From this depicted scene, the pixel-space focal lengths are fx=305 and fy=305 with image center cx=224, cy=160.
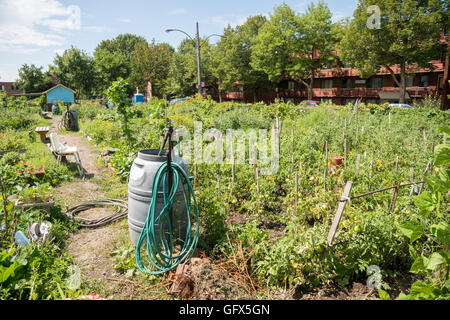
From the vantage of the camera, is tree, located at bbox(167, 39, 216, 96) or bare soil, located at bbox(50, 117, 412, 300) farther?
tree, located at bbox(167, 39, 216, 96)

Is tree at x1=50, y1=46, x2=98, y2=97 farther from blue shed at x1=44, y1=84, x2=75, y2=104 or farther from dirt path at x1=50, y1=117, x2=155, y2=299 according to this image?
dirt path at x1=50, y1=117, x2=155, y2=299

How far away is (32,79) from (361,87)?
48516 mm

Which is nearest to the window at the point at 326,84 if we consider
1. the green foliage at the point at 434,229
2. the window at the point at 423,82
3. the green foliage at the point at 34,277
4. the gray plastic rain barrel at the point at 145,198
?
the window at the point at 423,82

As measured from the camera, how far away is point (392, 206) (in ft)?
13.2

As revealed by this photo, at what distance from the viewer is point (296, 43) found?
3316 centimetres

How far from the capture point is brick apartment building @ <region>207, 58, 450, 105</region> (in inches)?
1141

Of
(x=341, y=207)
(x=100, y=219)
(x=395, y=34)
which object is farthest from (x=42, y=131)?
(x=395, y=34)

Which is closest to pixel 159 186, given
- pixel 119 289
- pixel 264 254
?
pixel 119 289

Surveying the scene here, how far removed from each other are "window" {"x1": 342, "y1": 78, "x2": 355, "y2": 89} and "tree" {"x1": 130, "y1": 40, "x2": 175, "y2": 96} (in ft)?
84.9

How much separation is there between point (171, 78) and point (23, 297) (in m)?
45.2

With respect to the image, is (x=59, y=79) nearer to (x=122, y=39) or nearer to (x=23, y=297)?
(x=122, y=39)

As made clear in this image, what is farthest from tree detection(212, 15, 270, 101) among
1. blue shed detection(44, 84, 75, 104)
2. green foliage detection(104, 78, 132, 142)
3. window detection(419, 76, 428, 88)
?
green foliage detection(104, 78, 132, 142)

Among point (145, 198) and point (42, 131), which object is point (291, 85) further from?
point (145, 198)

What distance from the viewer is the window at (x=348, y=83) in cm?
3534
